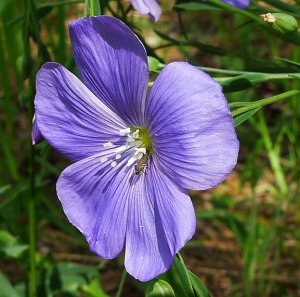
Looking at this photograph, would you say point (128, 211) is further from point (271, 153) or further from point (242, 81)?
point (271, 153)

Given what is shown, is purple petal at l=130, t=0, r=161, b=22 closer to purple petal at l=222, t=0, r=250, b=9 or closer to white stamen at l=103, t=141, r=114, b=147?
purple petal at l=222, t=0, r=250, b=9

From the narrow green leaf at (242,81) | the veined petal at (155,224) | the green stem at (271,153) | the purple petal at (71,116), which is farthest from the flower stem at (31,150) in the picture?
the green stem at (271,153)

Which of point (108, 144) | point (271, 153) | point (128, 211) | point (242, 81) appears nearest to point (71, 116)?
point (108, 144)

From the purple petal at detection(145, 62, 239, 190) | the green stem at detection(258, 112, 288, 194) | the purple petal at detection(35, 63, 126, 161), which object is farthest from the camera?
the green stem at detection(258, 112, 288, 194)

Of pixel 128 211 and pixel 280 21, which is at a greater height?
pixel 280 21

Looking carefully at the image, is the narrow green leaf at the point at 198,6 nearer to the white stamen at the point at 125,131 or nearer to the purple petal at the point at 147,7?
the purple petal at the point at 147,7

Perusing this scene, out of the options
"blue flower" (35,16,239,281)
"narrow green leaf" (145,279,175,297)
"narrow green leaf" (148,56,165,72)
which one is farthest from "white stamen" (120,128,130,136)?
"narrow green leaf" (145,279,175,297)
